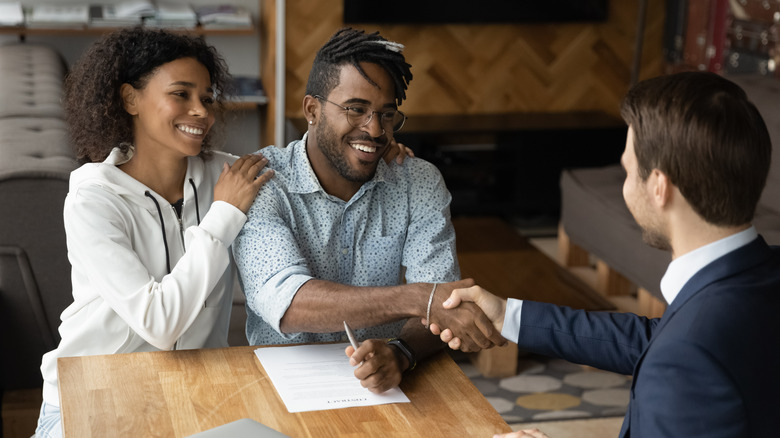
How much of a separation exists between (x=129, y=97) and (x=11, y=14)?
2.74 metres

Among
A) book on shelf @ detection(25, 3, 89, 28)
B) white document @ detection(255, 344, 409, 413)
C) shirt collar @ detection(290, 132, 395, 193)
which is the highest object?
shirt collar @ detection(290, 132, 395, 193)

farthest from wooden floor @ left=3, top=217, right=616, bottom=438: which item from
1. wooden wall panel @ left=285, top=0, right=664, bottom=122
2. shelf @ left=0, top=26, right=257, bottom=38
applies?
shelf @ left=0, top=26, right=257, bottom=38

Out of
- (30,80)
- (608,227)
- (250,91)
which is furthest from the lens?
(250,91)

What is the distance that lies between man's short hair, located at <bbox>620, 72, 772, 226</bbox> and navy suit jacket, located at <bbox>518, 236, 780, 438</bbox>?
0.07 meters

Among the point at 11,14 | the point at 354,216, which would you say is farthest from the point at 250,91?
the point at 354,216

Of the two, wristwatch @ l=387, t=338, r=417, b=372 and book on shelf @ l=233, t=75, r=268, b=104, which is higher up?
wristwatch @ l=387, t=338, r=417, b=372

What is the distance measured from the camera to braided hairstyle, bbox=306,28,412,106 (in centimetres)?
171

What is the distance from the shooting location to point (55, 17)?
417 centimetres

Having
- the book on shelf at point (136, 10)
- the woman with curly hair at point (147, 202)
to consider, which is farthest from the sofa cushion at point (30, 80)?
the woman with curly hair at point (147, 202)

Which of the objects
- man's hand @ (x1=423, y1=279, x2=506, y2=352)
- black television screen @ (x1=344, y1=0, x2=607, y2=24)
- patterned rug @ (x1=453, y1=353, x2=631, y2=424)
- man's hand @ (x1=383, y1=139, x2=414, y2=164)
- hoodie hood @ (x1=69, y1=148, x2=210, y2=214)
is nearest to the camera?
man's hand @ (x1=423, y1=279, x2=506, y2=352)

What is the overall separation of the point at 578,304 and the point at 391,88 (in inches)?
55.8

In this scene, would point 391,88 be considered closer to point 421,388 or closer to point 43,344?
point 421,388

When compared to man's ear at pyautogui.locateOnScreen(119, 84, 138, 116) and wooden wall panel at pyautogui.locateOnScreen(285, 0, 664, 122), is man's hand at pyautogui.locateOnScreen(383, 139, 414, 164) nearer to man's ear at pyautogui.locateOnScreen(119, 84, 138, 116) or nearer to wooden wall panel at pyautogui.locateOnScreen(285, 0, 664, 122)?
man's ear at pyautogui.locateOnScreen(119, 84, 138, 116)

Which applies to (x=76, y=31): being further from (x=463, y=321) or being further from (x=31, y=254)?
(x=463, y=321)
